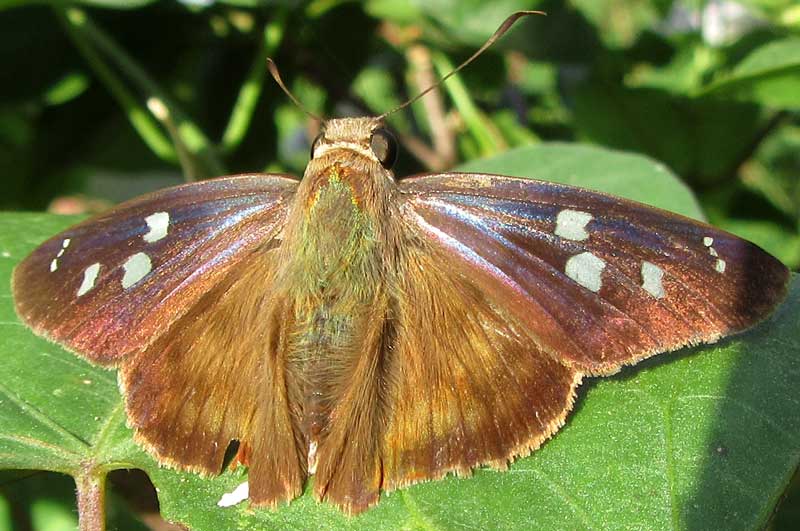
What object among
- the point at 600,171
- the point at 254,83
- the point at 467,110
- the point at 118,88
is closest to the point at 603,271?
the point at 600,171

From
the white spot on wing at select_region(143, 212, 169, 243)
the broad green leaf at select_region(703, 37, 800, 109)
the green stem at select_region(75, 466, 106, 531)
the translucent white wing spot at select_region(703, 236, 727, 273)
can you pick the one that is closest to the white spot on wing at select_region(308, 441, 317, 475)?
the green stem at select_region(75, 466, 106, 531)

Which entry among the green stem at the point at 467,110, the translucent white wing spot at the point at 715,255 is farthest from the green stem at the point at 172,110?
the translucent white wing spot at the point at 715,255

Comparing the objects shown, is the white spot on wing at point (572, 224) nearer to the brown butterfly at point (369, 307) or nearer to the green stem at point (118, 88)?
the brown butterfly at point (369, 307)

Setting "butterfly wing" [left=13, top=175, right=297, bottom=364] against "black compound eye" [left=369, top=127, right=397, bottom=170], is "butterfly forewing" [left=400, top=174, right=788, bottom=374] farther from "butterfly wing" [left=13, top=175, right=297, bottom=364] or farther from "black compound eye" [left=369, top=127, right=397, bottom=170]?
"butterfly wing" [left=13, top=175, right=297, bottom=364]

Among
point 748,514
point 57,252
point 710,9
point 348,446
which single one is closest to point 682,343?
point 748,514

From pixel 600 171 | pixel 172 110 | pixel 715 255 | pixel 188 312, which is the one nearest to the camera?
pixel 715 255

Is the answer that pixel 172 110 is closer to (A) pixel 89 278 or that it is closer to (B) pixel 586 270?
(A) pixel 89 278

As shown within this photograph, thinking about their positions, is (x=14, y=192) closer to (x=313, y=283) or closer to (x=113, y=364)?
(x=113, y=364)
